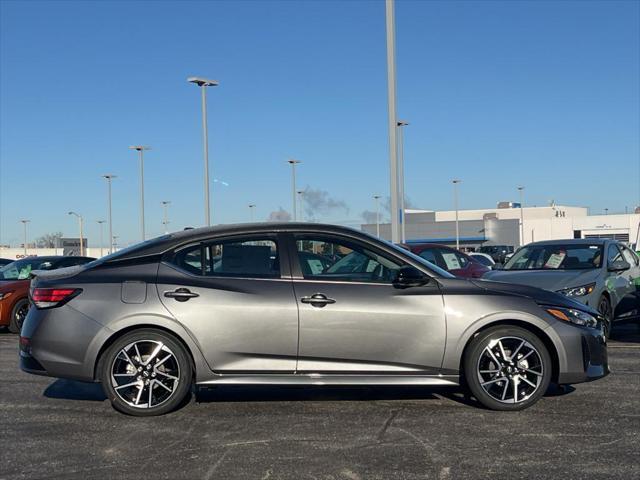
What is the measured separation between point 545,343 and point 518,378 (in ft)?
1.24

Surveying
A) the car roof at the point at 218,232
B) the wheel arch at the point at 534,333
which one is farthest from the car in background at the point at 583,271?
the car roof at the point at 218,232

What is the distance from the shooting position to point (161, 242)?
6.38 metres

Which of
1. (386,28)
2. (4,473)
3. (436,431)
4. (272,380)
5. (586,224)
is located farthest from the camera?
(586,224)

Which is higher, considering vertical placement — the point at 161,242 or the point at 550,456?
the point at 161,242

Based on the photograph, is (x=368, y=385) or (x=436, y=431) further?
(x=368, y=385)

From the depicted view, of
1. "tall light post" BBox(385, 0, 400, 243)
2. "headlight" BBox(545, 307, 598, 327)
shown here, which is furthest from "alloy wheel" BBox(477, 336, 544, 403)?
"tall light post" BBox(385, 0, 400, 243)

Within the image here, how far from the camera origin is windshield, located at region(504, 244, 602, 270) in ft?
36.3

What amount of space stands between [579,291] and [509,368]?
4.31 meters

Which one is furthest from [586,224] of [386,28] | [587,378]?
[587,378]

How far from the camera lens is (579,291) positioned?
32.8 ft

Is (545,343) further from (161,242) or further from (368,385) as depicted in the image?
(161,242)

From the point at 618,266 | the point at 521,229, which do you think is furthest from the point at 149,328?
the point at 521,229

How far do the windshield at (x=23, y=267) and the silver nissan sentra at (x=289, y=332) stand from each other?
25.9ft

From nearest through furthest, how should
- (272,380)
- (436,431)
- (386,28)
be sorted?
1. (436,431)
2. (272,380)
3. (386,28)
